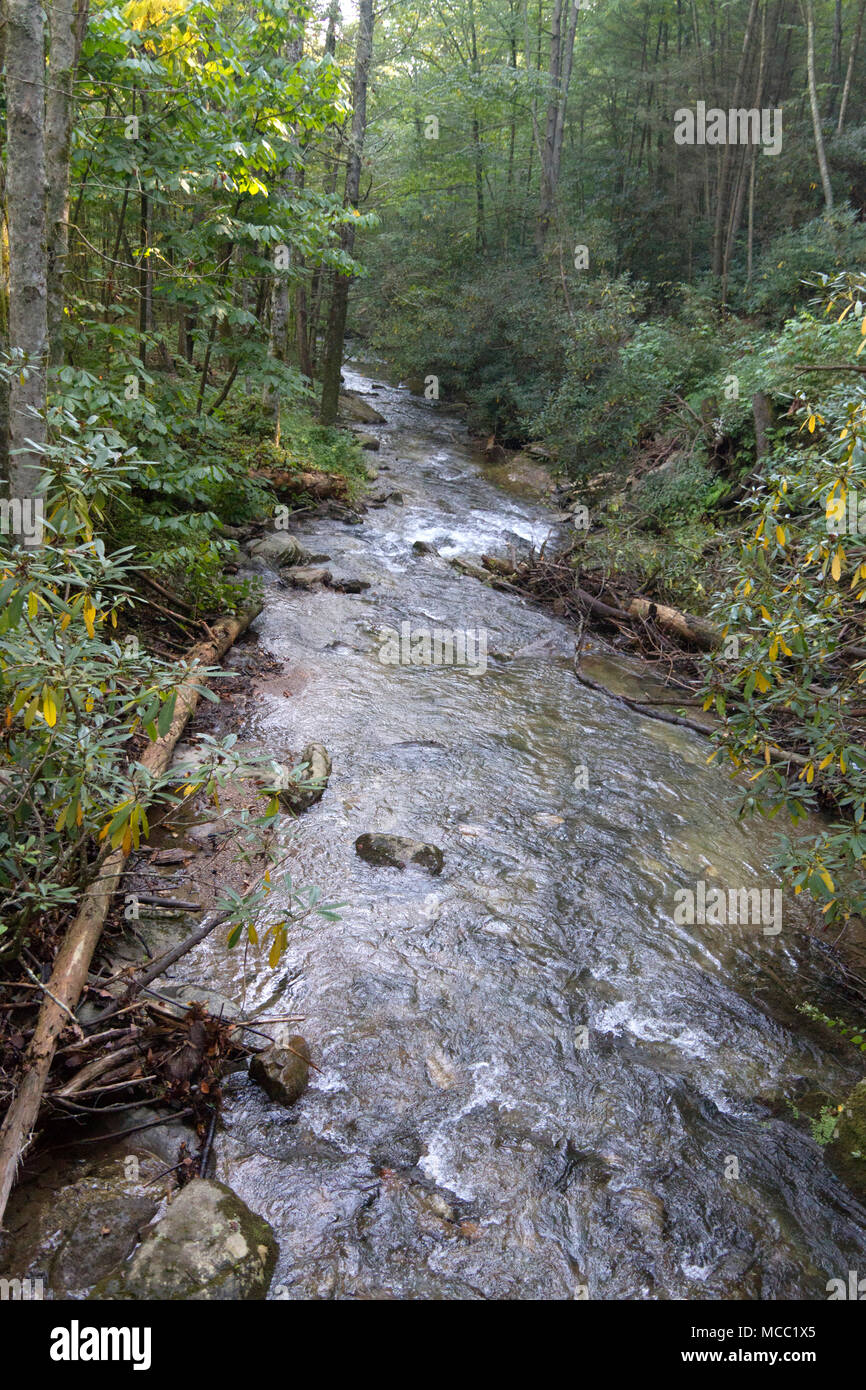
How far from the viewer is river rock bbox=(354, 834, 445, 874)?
5160 millimetres

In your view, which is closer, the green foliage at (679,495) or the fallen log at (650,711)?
the fallen log at (650,711)

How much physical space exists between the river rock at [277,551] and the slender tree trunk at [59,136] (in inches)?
188

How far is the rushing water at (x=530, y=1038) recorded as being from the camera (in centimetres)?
300

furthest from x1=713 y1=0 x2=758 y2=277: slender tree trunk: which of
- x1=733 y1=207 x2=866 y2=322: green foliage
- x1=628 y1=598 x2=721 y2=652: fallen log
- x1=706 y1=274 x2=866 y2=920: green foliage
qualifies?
x1=706 y1=274 x2=866 y2=920: green foliage

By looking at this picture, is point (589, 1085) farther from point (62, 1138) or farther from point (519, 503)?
point (519, 503)

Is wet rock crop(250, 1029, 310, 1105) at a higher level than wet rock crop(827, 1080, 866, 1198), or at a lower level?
higher

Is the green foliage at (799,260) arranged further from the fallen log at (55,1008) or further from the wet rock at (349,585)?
the fallen log at (55,1008)

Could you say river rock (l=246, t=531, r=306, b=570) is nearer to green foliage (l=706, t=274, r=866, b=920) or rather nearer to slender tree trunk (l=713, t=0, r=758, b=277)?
green foliage (l=706, t=274, r=866, b=920)

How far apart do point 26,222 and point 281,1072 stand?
4716mm

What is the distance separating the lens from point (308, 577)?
9727mm

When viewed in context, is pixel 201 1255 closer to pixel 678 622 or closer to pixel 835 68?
pixel 678 622

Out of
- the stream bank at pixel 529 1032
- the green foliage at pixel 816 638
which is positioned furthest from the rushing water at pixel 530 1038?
the green foliage at pixel 816 638

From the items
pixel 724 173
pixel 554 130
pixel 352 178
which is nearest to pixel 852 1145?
pixel 352 178

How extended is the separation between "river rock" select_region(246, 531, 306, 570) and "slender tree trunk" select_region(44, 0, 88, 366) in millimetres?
4765
